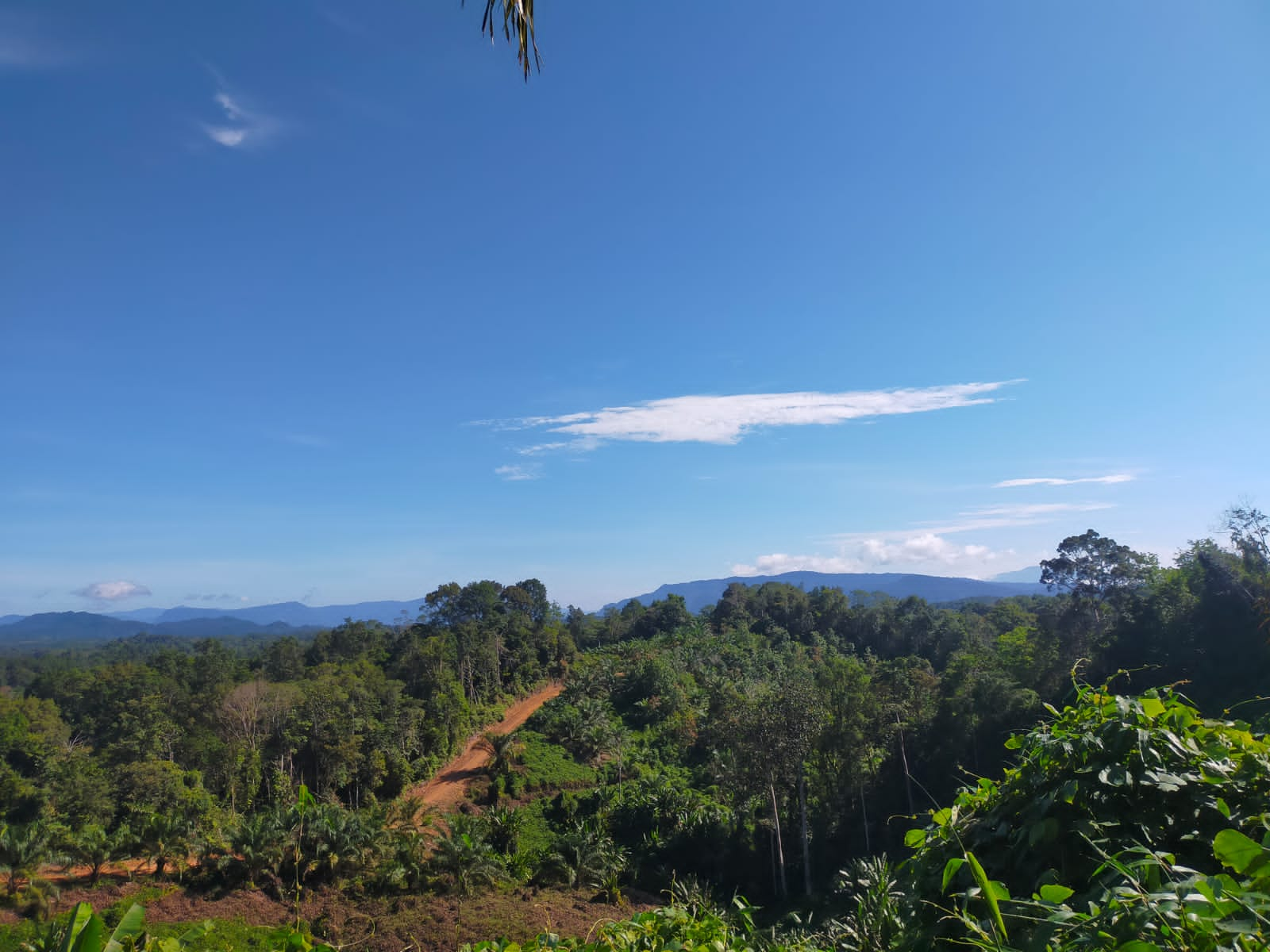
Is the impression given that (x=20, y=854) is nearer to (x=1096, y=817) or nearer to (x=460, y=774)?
(x=460, y=774)

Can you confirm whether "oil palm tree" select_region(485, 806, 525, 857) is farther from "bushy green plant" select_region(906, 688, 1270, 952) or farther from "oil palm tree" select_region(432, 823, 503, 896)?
"bushy green plant" select_region(906, 688, 1270, 952)

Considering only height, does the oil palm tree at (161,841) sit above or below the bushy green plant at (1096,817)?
below

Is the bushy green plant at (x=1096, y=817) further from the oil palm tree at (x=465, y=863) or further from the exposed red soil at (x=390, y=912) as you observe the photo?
the oil palm tree at (x=465, y=863)

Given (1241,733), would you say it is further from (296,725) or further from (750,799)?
(296,725)

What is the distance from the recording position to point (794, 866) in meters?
18.2

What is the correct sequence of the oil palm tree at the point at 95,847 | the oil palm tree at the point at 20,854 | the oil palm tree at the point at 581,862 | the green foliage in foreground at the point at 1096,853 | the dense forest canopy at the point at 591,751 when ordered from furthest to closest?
the oil palm tree at the point at 581,862, the dense forest canopy at the point at 591,751, the oil palm tree at the point at 95,847, the oil palm tree at the point at 20,854, the green foliage in foreground at the point at 1096,853

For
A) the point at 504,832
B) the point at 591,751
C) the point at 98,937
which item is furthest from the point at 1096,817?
the point at 591,751

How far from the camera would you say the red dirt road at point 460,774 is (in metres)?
20.5

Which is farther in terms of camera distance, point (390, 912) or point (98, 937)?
point (390, 912)

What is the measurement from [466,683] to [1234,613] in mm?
31506

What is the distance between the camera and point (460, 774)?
22828mm

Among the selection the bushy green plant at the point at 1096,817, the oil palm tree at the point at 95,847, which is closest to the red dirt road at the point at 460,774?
the oil palm tree at the point at 95,847

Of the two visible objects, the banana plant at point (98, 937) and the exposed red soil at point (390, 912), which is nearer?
the banana plant at point (98, 937)

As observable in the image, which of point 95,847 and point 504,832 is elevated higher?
point 95,847
